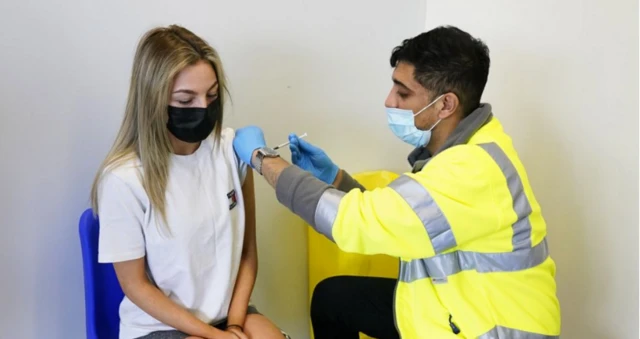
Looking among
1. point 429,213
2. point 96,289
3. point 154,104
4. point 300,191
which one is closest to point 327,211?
point 300,191

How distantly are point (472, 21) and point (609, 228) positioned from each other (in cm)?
87

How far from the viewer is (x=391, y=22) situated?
197cm

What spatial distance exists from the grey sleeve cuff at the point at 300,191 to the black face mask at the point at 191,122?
0.74ft

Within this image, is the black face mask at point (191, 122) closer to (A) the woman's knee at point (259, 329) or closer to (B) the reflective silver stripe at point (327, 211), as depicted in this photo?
(B) the reflective silver stripe at point (327, 211)

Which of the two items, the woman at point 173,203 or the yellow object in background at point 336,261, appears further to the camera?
the yellow object in background at point 336,261

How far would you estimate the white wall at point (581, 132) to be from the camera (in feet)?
5.05

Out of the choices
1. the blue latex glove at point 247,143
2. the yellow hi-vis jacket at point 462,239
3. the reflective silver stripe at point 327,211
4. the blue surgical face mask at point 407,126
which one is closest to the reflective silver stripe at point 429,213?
the yellow hi-vis jacket at point 462,239

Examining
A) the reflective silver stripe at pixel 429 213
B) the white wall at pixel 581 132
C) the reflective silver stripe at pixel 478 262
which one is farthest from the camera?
the white wall at pixel 581 132

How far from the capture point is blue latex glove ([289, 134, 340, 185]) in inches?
61.7

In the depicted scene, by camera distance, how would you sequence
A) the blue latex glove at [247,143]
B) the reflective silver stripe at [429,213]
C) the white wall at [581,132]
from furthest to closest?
the white wall at [581,132] < the blue latex glove at [247,143] < the reflective silver stripe at [429,213]

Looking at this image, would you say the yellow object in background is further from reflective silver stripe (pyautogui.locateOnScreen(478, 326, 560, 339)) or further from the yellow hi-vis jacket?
reflective silver stripe (pyautogui.locateOnScreen(478, 326, 560, 339))

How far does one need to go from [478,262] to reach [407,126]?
404 mm

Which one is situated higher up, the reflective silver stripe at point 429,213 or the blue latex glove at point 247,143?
the blue latex glove at point 247,143

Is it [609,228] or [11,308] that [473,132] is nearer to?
[609,228]
